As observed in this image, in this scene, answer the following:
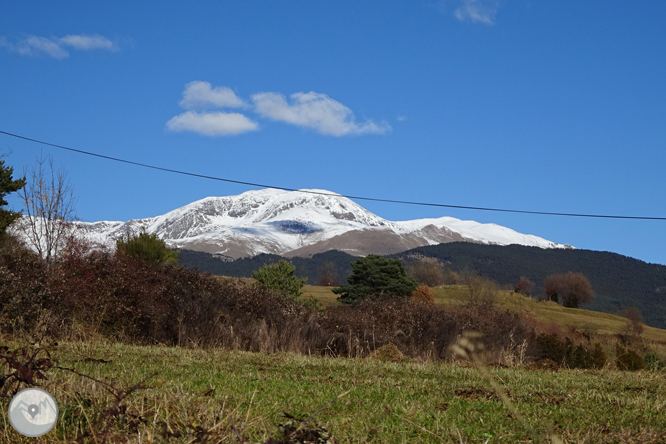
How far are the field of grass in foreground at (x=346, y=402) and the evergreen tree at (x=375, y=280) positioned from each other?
152 feet

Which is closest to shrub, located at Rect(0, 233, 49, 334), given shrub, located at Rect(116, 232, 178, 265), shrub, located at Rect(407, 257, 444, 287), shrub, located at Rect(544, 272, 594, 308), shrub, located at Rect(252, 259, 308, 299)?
shrub, located at Rect(116, 232, 178, 265)

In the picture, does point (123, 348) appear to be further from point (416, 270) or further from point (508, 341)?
point (416, 270)

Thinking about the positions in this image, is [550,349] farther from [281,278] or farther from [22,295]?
[281,278]

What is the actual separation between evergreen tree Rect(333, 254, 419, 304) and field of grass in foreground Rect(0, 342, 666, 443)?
152 feet

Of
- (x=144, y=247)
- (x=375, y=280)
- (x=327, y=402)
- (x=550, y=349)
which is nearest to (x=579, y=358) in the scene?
(x=550, y=349)

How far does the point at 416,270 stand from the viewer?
337 ft

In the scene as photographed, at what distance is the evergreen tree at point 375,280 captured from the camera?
56.4m

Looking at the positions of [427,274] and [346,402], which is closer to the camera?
[346,402]

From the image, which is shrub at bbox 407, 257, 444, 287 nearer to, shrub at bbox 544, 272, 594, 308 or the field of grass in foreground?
shrub at bbox 544, 272, 594, 308

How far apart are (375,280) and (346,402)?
5141 centimetres

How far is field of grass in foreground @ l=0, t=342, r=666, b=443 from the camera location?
4180 mm

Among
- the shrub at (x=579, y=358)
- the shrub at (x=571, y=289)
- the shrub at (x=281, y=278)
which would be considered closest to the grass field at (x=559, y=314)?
the shrub at (x=281, y=278)

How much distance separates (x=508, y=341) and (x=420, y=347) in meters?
2.98

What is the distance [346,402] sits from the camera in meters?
5.71
